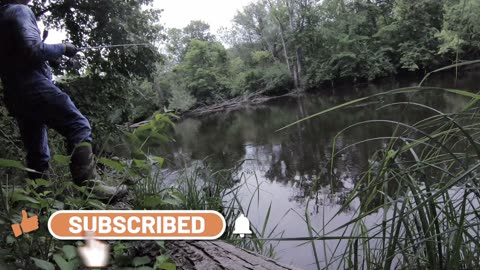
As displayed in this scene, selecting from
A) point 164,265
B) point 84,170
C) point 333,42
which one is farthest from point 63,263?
point 333,42

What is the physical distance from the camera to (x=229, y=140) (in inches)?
226

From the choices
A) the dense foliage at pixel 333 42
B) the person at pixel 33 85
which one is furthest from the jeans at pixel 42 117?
the dense foliage at pixel 333 42

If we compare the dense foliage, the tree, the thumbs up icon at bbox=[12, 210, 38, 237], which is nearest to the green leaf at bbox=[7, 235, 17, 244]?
the thumbs up icon at bbox=[12, 210, 38, 237]

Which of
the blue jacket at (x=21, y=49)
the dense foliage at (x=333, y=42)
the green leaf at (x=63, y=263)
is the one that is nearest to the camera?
the green leaf at (x=63, y=263)

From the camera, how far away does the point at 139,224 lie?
0.53m

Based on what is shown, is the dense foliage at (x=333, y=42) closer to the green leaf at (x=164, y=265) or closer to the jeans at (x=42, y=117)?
the jeans at (x=42, y=117)

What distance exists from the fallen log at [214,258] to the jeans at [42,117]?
44 cm

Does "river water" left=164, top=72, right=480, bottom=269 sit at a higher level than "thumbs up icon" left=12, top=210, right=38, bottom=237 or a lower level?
higher

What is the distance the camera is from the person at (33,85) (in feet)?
2.75

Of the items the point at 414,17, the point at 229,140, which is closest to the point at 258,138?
the point at 229,140

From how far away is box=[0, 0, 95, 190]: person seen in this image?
2.75 ft

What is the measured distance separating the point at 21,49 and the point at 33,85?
0.09m

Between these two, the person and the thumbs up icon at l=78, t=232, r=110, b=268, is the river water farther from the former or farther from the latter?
the person

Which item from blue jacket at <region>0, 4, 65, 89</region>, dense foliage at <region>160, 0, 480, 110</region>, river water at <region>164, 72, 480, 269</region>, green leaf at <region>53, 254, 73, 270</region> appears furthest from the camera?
dense foliage at <region>160, 0, 480, 110</region>
